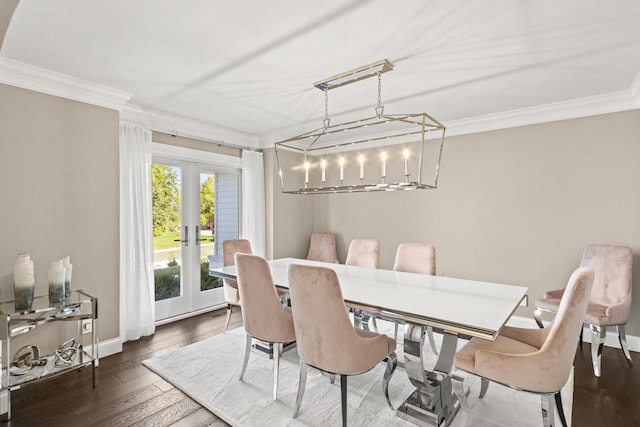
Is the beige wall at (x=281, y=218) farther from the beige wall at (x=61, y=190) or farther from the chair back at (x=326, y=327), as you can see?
the chair back at (x=326, y=327)

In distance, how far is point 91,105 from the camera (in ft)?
9.64

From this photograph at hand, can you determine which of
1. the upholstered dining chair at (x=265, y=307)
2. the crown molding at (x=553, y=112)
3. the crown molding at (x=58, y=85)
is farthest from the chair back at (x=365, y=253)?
the crown molding at (x=58, y=85)

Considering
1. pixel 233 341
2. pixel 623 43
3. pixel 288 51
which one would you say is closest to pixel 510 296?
pixel 623 43

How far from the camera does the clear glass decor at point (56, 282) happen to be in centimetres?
248

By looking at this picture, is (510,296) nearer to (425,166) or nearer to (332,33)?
(332,33)

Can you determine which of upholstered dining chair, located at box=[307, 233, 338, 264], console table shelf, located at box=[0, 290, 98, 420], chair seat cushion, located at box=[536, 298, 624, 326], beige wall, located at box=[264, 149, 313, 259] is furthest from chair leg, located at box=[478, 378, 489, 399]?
beige wall, located at box=[264, 149, 313, 259]

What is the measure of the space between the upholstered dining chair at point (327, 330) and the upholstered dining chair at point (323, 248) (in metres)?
2.88

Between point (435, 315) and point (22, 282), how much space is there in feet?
9.24

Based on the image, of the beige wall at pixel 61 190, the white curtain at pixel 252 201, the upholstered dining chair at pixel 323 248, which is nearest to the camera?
the beige wall at pixel 61 190

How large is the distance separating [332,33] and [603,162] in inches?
121

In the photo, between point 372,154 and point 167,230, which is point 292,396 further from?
point 372,154

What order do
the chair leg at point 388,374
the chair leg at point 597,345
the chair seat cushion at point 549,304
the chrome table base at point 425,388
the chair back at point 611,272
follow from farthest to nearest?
the chair seat cushion at point 549,304 → the chair back at point 611,272 → the chair leg at point 597,345 → the chair leg at point 388,374 → the chrome table base at point 425,388

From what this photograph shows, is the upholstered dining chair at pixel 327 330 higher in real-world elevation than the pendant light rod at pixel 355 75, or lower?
lower

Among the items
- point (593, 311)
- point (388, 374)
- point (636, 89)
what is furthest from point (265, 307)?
point (636, 89)
